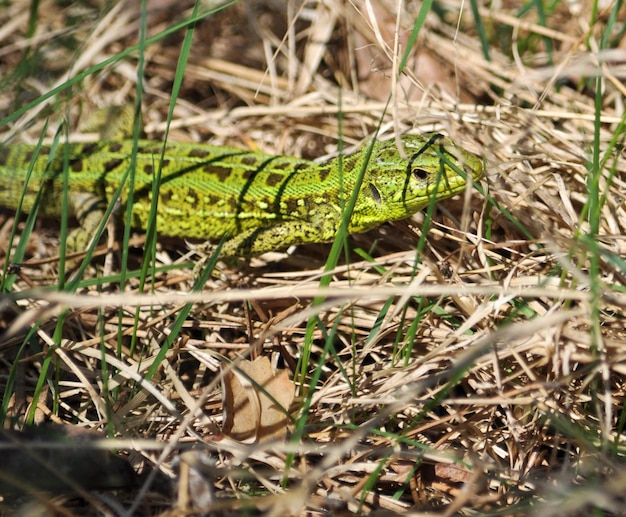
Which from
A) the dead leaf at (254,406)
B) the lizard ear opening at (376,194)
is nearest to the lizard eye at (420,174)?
the lizard ear opening at (376,194)

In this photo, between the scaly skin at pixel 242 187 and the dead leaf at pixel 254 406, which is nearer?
the dead leaf at pixel 254 406

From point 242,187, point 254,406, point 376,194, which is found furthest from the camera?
point 242,187

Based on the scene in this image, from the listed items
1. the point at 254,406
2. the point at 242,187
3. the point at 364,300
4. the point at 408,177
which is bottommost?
the point at 254,406

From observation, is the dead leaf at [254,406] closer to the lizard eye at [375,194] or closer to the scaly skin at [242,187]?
the scaly skin at [242,187]

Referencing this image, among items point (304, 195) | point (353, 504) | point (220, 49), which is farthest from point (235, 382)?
point (220, 49)

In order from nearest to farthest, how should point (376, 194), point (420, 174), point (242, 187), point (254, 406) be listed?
1. point (254, 406)
2. point (420, 174)
3. point (376, 194)
4. point (242, 187)

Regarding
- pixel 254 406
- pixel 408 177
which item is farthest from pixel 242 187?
pixel 254 406

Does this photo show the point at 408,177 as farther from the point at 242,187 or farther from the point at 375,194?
the point at 242,187
